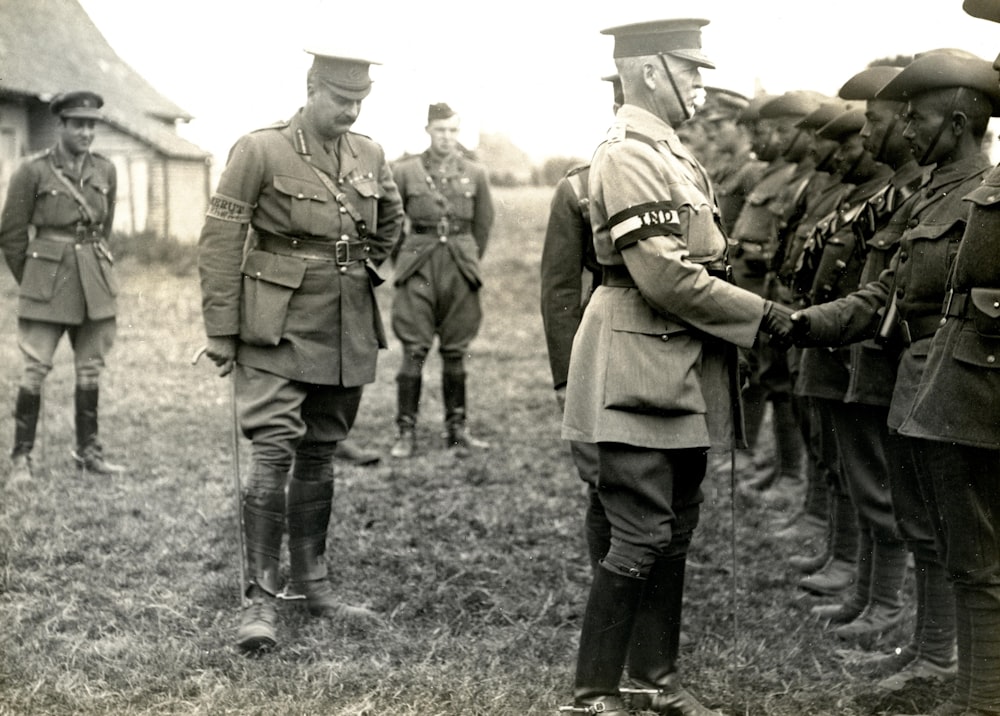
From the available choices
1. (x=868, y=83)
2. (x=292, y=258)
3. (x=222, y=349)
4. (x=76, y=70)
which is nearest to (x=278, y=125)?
(x=292, y=258)

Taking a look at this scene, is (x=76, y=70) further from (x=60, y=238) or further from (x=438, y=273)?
(x=438, y=273)

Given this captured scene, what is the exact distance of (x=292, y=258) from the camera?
171 inches

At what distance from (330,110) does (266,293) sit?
29.9 inches

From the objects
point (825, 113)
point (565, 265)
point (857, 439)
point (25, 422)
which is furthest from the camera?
point (25, 422)

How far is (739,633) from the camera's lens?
14.1 feet

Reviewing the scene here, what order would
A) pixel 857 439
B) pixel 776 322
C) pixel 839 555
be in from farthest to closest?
pixel 839 555, pixel 857 439, pixel 776 322

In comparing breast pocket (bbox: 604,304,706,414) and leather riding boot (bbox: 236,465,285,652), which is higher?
breast pocket (bbox: 604,304,706,414)

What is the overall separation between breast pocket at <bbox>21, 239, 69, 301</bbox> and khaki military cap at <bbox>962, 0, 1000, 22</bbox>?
5.14 m

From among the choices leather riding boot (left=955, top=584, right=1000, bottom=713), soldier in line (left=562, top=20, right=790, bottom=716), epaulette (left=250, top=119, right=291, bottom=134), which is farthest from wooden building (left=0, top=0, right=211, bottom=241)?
leather riding boot (left=955, top=584, right=1000, bottom=713)

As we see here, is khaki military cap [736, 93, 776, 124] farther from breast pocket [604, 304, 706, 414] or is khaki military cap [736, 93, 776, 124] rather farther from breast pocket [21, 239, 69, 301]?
breast pocket [21, 239, 69, 301]

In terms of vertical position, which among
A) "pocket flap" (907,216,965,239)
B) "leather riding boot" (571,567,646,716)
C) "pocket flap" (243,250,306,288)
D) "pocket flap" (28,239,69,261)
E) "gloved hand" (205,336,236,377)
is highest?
"pocket flap" (907,216,965,239)

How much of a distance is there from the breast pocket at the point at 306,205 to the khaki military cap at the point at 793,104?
2842 millimetres

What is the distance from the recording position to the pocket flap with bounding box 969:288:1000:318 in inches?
119

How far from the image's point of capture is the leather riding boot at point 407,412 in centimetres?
753
